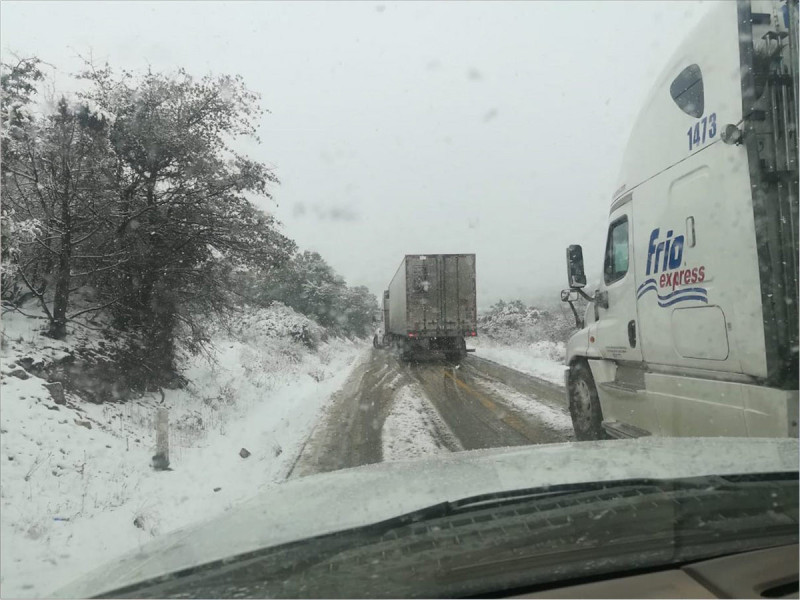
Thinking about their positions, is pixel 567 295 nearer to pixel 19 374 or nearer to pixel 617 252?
pixel 617 252

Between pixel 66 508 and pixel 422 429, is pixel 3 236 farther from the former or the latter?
pixel 422 429

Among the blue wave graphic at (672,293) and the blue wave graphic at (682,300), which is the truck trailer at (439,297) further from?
the blue wave graphic at (682,300)

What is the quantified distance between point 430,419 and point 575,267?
156 inches

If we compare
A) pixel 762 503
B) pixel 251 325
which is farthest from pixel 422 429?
pixel 251 325

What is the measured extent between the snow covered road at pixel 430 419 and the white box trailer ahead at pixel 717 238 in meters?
2.43

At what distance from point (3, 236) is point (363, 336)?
5499cm

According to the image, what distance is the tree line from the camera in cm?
824

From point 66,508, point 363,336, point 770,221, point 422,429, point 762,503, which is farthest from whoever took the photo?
point 363,336

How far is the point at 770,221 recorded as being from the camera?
3775 millimetres

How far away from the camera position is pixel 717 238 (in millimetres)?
4129

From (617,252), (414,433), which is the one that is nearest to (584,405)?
(617,252)

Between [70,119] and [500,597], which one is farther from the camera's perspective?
[70,119]

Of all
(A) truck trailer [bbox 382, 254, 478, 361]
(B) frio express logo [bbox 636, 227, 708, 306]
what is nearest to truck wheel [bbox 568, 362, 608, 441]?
(B) frio express logo [bbox 636, 227, 708, 306]

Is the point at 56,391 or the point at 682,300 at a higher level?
the point at 682,300
